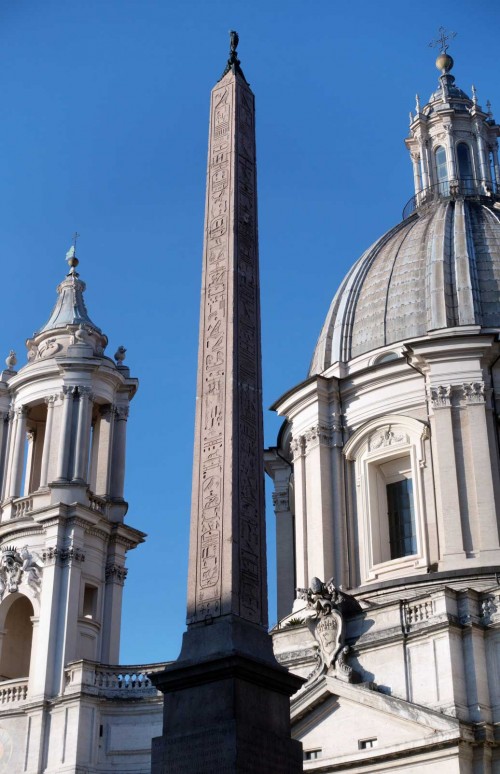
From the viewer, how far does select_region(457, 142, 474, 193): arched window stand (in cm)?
3956

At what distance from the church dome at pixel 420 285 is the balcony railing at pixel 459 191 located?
1.14 metres

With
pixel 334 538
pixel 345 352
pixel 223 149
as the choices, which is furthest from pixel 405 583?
pixel 223 149

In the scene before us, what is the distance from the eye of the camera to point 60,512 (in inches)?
1241

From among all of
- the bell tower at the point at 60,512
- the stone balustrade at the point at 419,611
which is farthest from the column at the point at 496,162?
the stone balustrade at the point at 419,611

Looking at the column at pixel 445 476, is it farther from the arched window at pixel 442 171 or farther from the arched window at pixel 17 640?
the arched window at pixel 17 640

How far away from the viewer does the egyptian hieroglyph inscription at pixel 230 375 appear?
1308cm

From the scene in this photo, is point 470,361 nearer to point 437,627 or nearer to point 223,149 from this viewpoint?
point 437,627

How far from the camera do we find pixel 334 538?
106 ft

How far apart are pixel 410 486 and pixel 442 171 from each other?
12.5 m

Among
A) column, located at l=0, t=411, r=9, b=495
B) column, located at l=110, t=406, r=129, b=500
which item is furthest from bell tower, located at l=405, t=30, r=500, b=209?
column, located at l=0, t=411, r=9, b=495

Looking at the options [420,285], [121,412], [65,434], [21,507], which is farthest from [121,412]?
[420,285]

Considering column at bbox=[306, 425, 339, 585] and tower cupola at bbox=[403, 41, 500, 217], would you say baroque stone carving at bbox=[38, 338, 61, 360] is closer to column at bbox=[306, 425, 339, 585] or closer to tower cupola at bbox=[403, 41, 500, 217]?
column at bbox=[306, 425, 339, 585]

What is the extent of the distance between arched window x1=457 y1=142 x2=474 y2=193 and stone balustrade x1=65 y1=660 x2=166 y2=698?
61.8 feet

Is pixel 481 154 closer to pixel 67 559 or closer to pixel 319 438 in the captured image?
pixel 319 438
